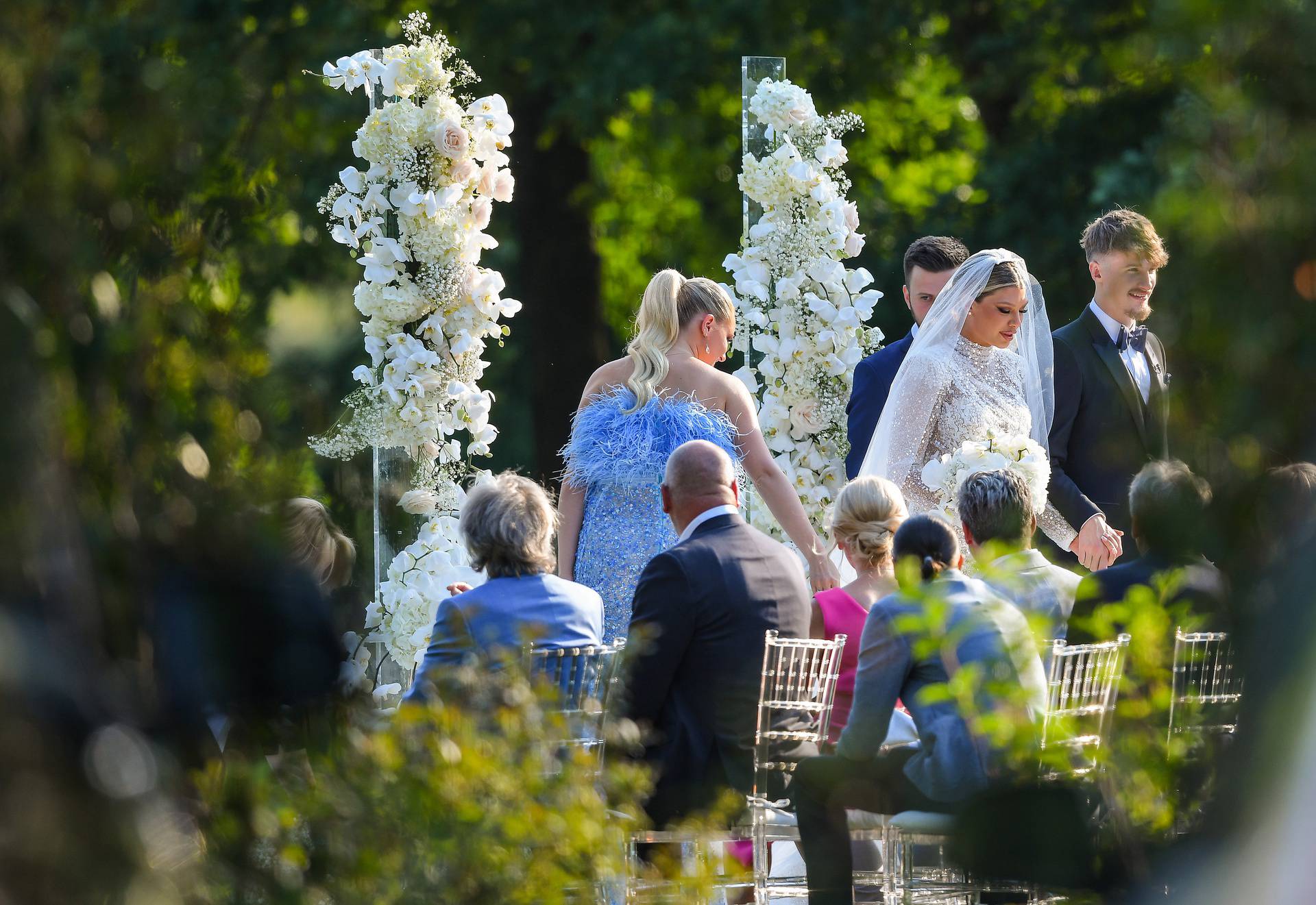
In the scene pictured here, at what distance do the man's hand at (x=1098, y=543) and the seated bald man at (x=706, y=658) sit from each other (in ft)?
4.77

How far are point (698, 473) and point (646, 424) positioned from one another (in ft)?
3.96

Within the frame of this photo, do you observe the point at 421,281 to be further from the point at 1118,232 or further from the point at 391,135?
the point at 1118,232

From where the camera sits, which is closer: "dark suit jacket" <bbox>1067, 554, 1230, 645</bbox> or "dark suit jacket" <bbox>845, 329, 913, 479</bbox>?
"dark suit jacket" <bbox>1067, 554, 1230, 645</bbox>

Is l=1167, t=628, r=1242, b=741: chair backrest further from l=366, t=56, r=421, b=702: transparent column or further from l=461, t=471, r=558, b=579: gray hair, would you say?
l=366, t=56, r=421, b=702: transparent column

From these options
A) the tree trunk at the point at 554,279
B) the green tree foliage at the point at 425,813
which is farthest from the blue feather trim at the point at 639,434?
the tree trunk at the point at 554,279

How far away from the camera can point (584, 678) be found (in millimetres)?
3686

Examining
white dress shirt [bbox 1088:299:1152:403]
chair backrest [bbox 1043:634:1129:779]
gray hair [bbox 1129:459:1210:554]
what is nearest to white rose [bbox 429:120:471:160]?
white dress shirt [bbox 1088:299:1152:403]

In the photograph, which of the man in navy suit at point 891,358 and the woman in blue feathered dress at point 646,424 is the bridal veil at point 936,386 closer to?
the man in navy suit at point 891,358

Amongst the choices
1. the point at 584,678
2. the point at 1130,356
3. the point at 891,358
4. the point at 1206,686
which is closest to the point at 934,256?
the point at 891,358

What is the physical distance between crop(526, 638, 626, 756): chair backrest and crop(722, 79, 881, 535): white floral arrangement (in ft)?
7.77

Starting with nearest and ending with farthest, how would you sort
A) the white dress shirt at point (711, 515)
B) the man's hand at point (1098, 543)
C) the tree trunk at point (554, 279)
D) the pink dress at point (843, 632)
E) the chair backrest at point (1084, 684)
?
the chair backrest at point (1084, 684) → the white dress shirt at point (711, 515) → the pink dress at point (843, 632) → the man's hand at point (1098, 543) → the tree trunk at point (554, 279)

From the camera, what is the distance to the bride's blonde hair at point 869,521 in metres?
4.28

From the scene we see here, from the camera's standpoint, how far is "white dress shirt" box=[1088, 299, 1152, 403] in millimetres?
5465

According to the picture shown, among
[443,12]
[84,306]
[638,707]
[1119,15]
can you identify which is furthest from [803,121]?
[443,12]
